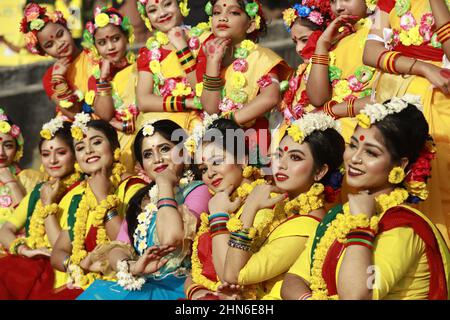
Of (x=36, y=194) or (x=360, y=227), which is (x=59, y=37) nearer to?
(x=36, y=194)

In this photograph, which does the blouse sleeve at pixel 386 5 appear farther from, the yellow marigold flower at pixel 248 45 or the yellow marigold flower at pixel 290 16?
the yellow marigold flower at pixel 248 45

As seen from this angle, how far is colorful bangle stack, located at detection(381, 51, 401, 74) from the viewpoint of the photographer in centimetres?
473

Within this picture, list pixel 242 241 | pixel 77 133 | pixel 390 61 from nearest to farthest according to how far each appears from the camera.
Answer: pixel 242 241 < pixel 390 61 < pixel 77 133

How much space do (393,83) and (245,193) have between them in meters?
0.93

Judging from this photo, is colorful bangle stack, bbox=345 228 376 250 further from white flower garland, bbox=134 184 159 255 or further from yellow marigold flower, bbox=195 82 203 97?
yellow marigold flower, bbox=195 82 203 97

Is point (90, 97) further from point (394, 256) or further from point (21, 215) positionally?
point (394, 256)

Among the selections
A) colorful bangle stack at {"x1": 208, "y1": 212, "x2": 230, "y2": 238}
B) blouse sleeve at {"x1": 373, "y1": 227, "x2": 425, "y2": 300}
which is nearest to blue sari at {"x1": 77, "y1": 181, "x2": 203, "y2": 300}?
colorful bangle stack at {"x1": 208, "y1": 212, "x2": 230, "y2": 238}

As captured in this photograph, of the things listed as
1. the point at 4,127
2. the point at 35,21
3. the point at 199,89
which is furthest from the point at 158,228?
the point at 35,21

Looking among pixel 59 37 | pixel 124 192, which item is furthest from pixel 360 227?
pixel 59 37

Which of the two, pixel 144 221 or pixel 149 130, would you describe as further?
pixel 149 130

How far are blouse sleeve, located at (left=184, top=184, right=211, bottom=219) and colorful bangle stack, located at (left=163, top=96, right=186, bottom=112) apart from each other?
3.00 feet

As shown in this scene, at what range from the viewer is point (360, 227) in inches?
148

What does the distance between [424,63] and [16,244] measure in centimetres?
275

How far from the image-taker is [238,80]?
5605mm
